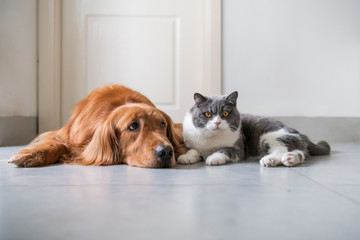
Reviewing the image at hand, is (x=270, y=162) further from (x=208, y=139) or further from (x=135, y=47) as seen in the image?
(x=135, y=47)

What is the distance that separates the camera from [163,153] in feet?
5.03

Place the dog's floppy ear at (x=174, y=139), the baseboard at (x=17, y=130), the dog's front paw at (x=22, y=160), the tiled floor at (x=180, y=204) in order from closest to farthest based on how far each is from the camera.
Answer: the tiled floor at (x=180, y=204), the dog's front paw at (x=22, y=160), the dog's floppy ear at (x=174, y=139), the baseboard at (x=17, y=130)

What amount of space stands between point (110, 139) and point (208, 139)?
505 mm

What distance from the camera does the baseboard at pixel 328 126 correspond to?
9.82 feet

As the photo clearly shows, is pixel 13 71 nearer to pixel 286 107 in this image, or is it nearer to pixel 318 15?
pixel 286 107

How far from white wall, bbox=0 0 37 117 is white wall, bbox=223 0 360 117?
1.67 meters

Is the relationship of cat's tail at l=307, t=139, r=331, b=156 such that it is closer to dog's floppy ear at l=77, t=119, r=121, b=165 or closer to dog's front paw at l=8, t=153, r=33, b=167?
dog's floppy ear at l=77, t=119, r=121, b=165

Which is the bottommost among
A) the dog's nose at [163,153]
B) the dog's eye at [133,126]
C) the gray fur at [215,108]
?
the dog's nose at [163,153]

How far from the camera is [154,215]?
32.1 inches

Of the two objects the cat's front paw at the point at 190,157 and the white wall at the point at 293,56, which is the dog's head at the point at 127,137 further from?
the white wall at the point at 293,56

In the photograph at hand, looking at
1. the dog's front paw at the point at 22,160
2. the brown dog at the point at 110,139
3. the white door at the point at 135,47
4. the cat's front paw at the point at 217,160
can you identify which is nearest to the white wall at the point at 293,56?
the white door at the point at 135,47

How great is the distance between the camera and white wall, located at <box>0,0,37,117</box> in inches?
104

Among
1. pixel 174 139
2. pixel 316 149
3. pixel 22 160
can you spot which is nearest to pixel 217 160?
pixel 174 139

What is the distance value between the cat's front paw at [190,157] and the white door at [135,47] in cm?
131
